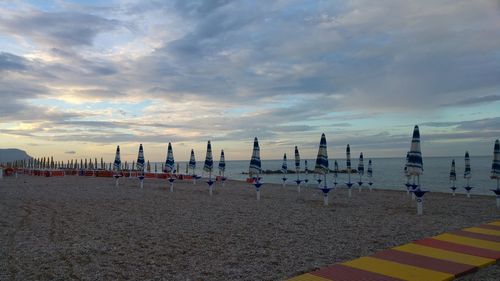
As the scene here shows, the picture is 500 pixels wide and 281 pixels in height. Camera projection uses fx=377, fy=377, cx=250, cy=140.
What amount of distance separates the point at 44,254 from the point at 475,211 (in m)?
13.3

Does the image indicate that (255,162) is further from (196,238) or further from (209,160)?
(196,238)

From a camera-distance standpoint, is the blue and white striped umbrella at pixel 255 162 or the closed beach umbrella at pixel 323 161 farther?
the blue and white striped umbrella at pixel 255 162

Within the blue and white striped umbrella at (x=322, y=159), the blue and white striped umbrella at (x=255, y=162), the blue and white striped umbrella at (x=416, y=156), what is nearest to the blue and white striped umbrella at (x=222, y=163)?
the blue and white striped umbrella at (x=255, y=162)

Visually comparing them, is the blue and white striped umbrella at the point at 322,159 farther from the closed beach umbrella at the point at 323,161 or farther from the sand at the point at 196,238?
the sand at the point at 196,238

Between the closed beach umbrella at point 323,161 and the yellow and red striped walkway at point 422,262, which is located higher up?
the closed beach umbrella at point 323,161

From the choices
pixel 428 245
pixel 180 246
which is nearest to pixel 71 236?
pixel 180 246

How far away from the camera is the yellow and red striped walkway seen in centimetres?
513

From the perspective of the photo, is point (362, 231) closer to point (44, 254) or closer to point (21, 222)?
point (44, 254)

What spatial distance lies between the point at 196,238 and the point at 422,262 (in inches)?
174

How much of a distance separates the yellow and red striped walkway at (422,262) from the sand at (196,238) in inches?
13.4

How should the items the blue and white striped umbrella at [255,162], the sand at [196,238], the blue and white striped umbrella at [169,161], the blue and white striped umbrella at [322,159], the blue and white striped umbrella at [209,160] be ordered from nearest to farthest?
the sand at [196,238] < the blue and white striped umbrella at [322,159] < the blue and white striped umbrella at [255,162] < the blue and white striped umbrella at [209,160] < the blue and white striped umbrella at [169,161]

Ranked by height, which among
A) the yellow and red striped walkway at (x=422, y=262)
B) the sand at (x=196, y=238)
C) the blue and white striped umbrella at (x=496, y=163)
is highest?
the blue and white striped umbrella at (x=496, y=163)

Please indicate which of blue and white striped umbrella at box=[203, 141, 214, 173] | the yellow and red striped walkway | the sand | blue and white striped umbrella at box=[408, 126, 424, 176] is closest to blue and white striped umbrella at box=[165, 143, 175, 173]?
blue and white striped umbrella at box=[203, 141, 214, 173]

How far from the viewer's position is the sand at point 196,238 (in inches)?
223
